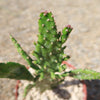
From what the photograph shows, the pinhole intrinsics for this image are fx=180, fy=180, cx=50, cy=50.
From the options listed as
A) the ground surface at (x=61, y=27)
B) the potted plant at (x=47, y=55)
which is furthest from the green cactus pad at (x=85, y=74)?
the ground surface at (x=61, y=27)

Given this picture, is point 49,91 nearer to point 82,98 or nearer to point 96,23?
point 82,98

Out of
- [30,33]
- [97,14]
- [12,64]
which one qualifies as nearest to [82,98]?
[12,64]

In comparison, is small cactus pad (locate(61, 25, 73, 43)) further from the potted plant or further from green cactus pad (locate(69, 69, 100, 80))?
green cactus pad (locate(69, 69, 100, 80))

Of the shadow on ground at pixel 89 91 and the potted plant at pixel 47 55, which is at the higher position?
the potted plant at pixel 47 55

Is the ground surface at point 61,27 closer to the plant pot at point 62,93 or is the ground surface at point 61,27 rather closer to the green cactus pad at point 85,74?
the plant pot at point 62,93

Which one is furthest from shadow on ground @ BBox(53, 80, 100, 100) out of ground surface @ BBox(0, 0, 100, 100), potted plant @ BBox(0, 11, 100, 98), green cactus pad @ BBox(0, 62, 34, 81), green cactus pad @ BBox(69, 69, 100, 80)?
green cactus pad @ BBox(0, 62, 34, 81)

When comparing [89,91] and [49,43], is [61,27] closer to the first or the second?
[89,91]

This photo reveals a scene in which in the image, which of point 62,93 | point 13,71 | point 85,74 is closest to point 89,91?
point 62,93

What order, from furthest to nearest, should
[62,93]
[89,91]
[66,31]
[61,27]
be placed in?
[61,27], [89,91], [62,93], [66,31]
